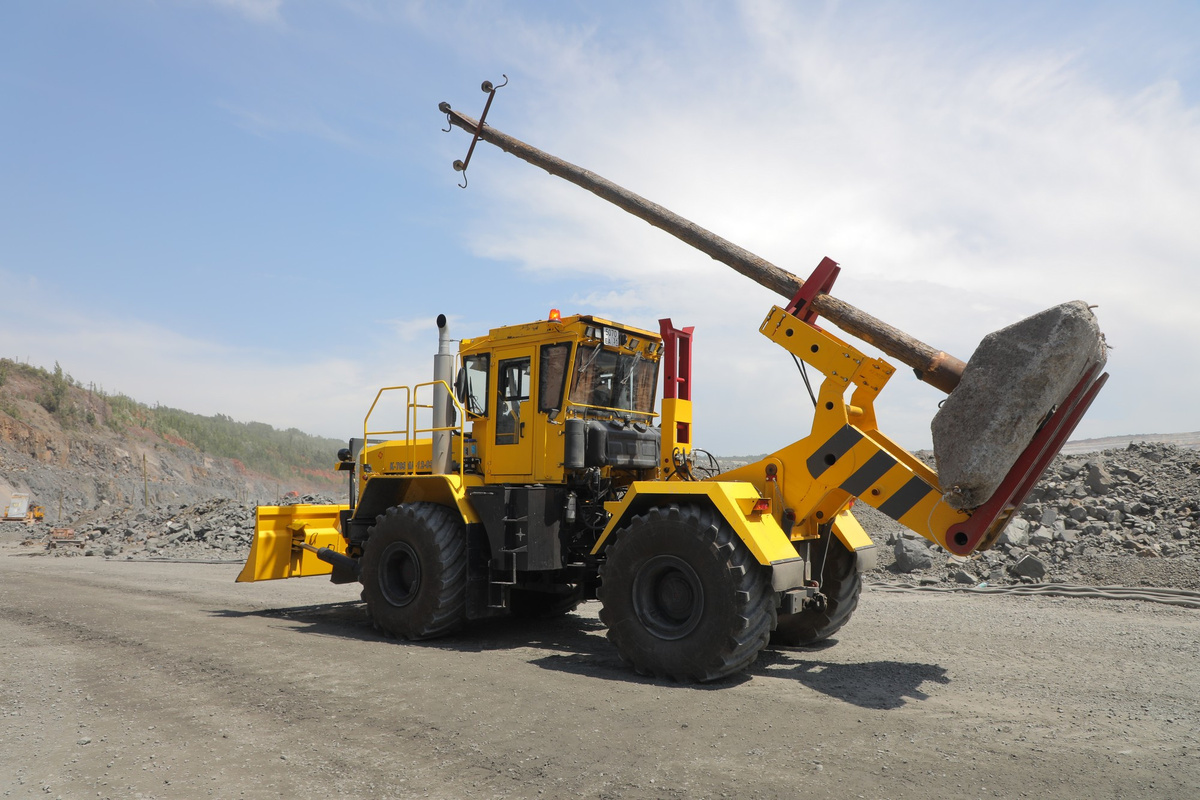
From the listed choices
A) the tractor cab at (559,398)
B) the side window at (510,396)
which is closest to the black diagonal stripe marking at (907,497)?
the tractor cab at (559,398)

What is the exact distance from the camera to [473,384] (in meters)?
8.96

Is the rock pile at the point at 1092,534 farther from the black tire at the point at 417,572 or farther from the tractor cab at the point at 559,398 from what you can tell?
the black tire at the point at 417,572

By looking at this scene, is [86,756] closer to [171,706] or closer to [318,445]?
[171,706]

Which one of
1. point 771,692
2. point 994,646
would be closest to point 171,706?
point 771,692

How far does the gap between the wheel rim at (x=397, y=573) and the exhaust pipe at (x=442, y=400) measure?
0.90 meters

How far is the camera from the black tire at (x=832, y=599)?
306 inches

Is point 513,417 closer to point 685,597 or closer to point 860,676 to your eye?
point 685,597

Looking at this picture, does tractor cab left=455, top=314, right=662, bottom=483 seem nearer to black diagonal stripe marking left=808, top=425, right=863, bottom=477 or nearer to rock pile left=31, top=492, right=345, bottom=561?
black diagonal stripe marking left=808, top=425, right=863, bottom=477

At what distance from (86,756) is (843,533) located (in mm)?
6005

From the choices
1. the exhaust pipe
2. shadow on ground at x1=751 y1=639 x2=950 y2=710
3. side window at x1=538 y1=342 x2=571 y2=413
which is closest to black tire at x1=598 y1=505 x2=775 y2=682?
shadow on ground at x1=751 y1=639 x2=950 y2=710

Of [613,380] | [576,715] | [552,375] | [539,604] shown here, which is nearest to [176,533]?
[539,604]

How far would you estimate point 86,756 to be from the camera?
4691 millimetres

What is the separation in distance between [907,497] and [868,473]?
1.11ft

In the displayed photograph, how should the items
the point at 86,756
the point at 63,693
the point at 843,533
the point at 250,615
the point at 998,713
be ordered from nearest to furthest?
the point at 86,756 < the point at 998,713 < the point at 63,693 < the point at 843,533 < the point at 250,615
